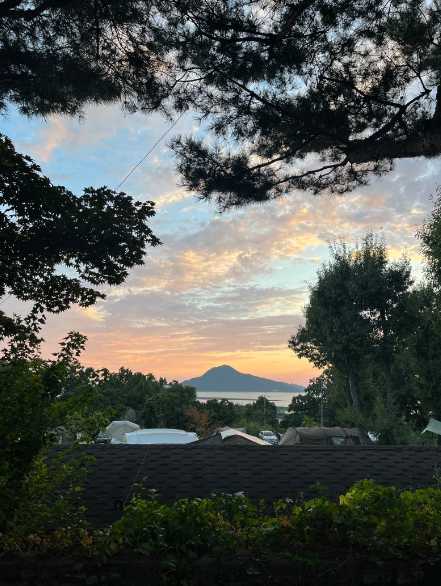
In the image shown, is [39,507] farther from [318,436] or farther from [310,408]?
[310,408]

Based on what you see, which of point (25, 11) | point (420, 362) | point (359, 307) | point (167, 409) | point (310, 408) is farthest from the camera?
point (310, 408)

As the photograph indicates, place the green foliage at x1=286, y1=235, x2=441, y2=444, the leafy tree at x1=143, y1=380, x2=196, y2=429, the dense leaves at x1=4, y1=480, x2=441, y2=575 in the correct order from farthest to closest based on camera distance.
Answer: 1. the leafy tree at x1=143, y1=380, x2=196, y2=429
2. the green foliage at x1=286, y1=235, x2=441, y2=444
3. the dense leaves at x1=4, y1=480, x2=441, y2=575

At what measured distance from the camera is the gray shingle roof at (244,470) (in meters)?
10.6

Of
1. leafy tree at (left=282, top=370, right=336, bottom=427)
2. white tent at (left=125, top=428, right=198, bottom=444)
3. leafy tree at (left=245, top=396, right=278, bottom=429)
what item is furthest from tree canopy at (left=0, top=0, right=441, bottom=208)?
leafy tree at (left=245, top=396, right=278, bottom=429)

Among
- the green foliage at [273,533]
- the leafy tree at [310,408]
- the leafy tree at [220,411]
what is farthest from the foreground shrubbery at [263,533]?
the leafy tree at [310,408]

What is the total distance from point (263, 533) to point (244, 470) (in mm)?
→ 7986

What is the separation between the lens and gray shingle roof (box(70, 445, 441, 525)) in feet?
34.7

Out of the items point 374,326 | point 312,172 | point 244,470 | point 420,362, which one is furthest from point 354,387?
point 312,172

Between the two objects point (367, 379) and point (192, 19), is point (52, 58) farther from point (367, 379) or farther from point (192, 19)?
point (367, 379)

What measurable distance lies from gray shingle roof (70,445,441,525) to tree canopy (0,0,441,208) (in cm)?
548

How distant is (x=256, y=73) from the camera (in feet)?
29.6

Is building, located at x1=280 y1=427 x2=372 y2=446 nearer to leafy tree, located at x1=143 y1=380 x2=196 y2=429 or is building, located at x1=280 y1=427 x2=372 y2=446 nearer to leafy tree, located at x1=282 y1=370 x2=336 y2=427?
leafy tree, located at x1=143 y1=380 x2=196 y2=429

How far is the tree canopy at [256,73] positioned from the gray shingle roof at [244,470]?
548 centimetres

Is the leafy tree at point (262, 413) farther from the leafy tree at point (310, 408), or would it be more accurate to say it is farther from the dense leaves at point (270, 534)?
the dense leaves at point (270, 534)
